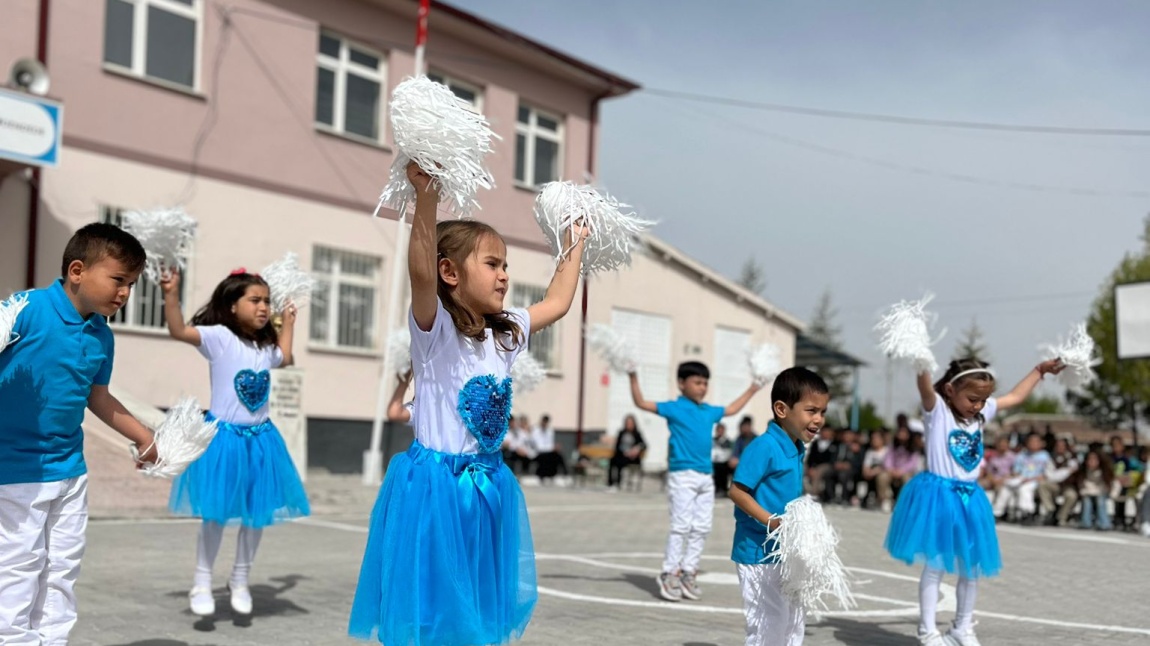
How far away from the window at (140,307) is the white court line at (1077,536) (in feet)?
42.9

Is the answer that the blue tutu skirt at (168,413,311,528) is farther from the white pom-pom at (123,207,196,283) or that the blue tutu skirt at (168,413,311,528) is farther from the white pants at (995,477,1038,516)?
the white pants at (995,477,1038,516)

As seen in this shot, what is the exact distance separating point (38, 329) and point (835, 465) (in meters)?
17.3

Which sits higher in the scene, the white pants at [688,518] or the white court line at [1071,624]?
the white pants at [688,518]

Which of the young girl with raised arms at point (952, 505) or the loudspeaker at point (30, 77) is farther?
the loudspeaker at point (30, 77)

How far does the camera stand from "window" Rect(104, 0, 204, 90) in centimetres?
1714

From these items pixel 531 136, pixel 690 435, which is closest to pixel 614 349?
pixel 690 435

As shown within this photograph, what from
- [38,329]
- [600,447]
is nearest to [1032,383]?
[38,329]

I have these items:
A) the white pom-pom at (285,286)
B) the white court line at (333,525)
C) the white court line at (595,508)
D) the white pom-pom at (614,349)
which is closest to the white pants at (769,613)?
the white pom-pom at (285,286)

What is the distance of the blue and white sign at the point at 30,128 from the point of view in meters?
14.2

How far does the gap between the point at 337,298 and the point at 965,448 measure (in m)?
15.4

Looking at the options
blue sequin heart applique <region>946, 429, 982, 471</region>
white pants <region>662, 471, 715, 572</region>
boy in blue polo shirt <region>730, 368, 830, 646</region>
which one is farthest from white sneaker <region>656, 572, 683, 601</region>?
boy in blue polo shirt <region>730, 368, 830, 646</region>

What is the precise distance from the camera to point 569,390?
83.9ft

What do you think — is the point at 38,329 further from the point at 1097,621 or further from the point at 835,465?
the point at 835,465

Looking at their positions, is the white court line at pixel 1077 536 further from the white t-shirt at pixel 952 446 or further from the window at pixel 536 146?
the window at pixel 536 146
